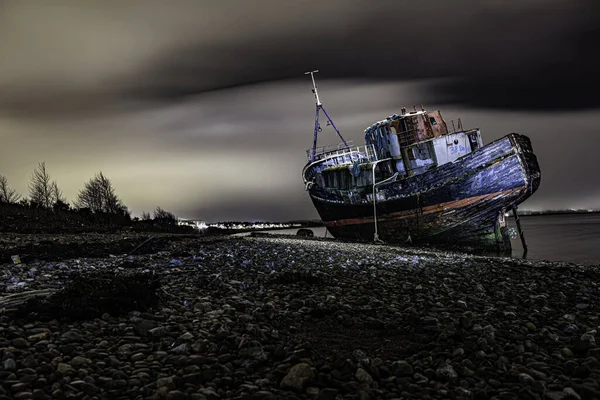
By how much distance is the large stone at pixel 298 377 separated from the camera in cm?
323

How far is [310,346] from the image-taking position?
4.05m

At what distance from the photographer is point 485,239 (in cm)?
2467

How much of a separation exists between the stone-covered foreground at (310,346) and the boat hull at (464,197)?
1781 cm

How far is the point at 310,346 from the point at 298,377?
76 centimetres

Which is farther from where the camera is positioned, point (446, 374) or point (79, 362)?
point (446, 374)

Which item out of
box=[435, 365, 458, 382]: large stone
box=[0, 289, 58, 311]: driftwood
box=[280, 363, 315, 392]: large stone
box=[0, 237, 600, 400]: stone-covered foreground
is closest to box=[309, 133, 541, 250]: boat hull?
box=[0, 237, 600, 400]: stone-covered foreground

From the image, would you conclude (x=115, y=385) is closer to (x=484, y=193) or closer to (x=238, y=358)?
(x=238, y=358)

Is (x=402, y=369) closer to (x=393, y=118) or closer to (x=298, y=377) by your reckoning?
(x=298, y=377)

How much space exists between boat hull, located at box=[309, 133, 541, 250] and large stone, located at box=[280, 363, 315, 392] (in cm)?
2345

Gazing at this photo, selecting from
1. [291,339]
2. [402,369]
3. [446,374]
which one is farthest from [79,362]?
[446,374]

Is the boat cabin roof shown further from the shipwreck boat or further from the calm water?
the calm water

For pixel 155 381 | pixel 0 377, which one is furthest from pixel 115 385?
pixel 0 377

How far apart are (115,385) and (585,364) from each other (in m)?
4.70

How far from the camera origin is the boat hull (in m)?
23.0
